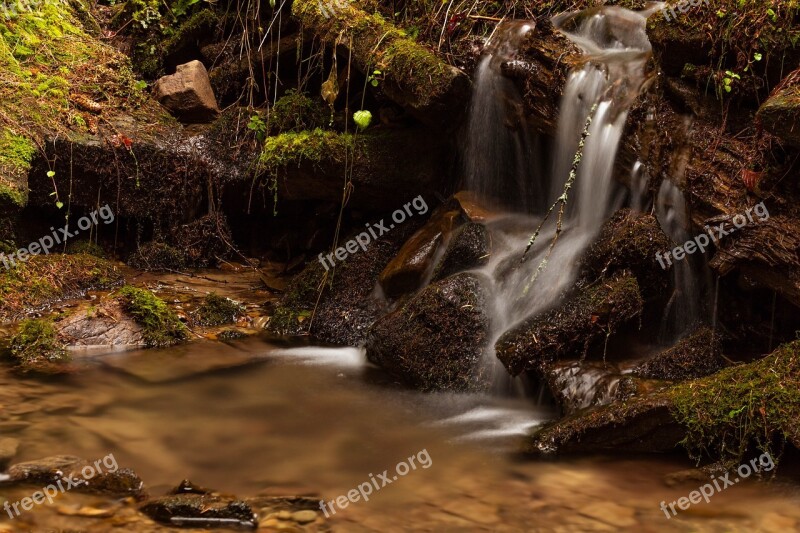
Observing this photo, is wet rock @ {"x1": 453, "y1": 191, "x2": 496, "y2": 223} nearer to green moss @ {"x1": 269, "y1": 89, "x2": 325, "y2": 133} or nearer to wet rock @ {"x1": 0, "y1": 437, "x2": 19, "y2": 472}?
green moss @ {"x1": 269, "y1": 89, "x2": 325, "y2": 133}

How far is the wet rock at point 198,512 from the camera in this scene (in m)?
3.53

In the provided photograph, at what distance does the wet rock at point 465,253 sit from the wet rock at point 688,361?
1.80 meters

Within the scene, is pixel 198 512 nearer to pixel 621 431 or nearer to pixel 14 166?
pixel 621 431

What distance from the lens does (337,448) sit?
4.61 m

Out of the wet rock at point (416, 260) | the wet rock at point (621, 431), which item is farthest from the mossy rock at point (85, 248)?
the wet rock at point (621, 431)

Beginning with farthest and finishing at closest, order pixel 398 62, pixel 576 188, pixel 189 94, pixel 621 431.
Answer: pixel 189 94 → pixel 398 62 → pixel 576 188 → pixel 621 431

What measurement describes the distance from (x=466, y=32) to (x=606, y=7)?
1403 millimetres

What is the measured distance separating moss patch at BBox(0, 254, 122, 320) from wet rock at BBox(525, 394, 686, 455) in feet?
15.6

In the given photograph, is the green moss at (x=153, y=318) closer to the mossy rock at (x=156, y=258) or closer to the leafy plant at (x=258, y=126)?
the mossy rock at (x=156, y=258)

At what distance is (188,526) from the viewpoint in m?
3.49

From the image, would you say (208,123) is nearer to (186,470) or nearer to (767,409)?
(186,470)

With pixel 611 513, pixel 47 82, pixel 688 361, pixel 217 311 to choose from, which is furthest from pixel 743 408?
pixel 47 82

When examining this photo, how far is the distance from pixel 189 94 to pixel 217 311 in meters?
3.06
